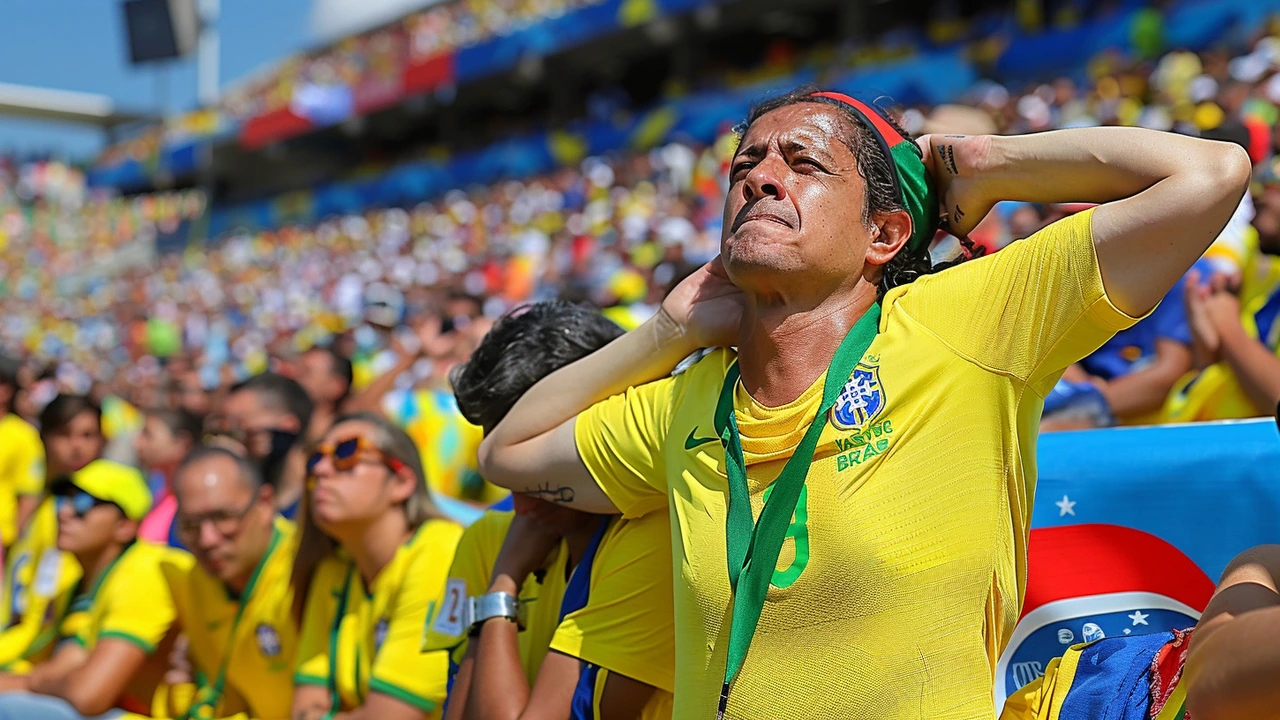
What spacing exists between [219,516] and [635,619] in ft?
6.52

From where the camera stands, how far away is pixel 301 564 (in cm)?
345

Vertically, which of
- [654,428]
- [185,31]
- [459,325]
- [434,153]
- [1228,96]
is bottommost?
[654,428]

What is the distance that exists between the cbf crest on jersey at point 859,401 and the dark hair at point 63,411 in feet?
15.3

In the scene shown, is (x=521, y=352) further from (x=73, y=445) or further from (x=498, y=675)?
(x=73, y=445)

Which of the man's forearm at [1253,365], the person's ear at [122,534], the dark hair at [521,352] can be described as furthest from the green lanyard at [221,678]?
the man's forearm at [1253,365]

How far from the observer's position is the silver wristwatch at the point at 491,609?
2358 mm

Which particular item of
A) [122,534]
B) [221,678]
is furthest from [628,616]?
[122,534]

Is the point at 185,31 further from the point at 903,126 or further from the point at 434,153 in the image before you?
the point at 903,126

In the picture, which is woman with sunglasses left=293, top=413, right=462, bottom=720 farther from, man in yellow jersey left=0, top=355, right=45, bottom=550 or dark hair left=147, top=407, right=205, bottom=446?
dark hair left=147, top=407, right=205, bottom=446

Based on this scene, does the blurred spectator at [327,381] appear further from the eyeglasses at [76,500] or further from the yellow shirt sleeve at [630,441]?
the yellow shirt sleeve at [630,441]

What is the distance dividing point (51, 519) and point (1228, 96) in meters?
6.30

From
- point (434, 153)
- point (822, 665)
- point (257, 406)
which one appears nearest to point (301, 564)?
point (257, 406)

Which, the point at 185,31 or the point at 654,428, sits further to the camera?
the point at 185,31

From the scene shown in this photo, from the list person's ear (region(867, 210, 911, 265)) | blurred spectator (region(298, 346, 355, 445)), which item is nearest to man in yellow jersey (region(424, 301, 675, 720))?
person's ear (region(867, 210, 911, 265))
